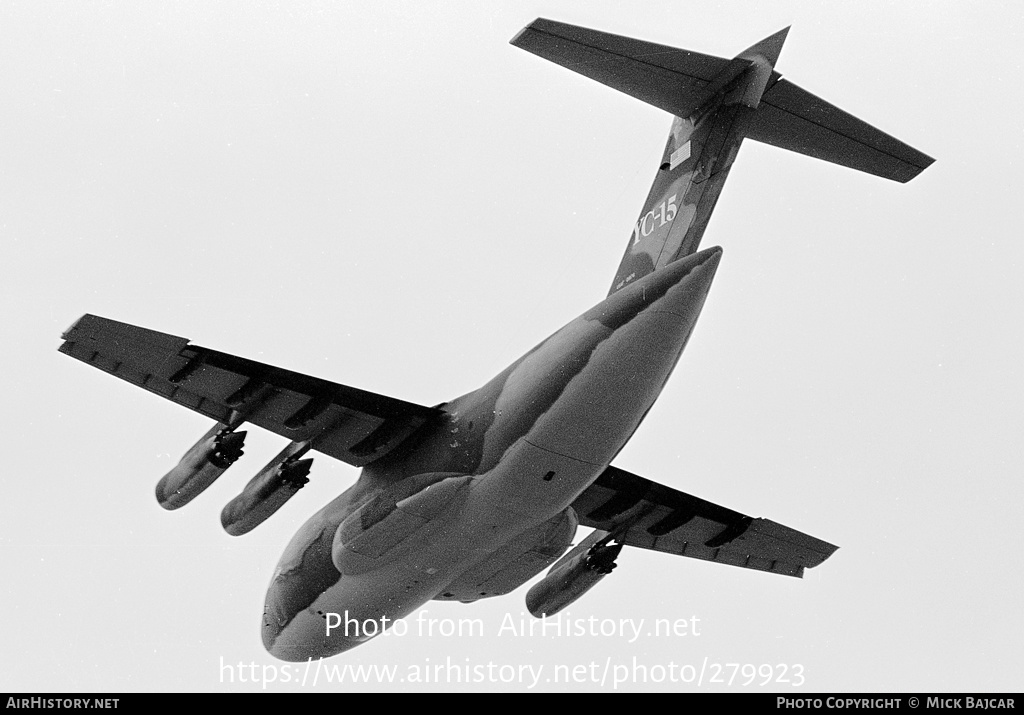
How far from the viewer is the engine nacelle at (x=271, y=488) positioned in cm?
1206

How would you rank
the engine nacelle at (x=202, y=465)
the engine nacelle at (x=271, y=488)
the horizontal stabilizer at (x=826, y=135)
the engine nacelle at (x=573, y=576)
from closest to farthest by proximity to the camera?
the horizontal stabilizer at (x=826, y=135) → the engine nacelle at (x=202, y=465) → the engine nacelle at (x=271, y=488) → the engine nacelle at (x=573, y=576)

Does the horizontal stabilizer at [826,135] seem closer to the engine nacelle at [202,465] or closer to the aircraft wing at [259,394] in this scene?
the aircraft wing at [259,394]

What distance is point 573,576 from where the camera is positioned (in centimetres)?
1398

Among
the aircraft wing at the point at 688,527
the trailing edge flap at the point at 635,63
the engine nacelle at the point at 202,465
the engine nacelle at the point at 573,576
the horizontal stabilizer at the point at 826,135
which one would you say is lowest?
the engine nacelle at the point at 202,465

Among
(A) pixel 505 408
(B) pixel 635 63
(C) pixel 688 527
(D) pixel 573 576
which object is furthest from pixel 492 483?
(C) pixel 688 527

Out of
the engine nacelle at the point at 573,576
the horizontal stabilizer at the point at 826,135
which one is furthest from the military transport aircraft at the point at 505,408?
the engine nacelle at the point at 573,576

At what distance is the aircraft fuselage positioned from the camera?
980cm

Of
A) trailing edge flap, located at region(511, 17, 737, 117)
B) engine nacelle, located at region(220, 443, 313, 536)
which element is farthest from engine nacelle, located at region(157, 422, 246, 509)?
trailing edge flap, located at region(511, 17, 737, 117)

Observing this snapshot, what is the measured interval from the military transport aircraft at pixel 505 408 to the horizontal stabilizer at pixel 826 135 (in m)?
0.01

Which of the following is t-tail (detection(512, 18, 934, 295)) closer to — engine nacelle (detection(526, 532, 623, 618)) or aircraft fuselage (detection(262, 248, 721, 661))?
aircraft fuselage (detection(262, 248, 721, 661))

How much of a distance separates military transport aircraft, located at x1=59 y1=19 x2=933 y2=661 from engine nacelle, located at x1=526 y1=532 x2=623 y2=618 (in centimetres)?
89

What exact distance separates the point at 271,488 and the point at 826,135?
623 centimetres

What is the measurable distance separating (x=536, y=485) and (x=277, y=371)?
2.70 metres
